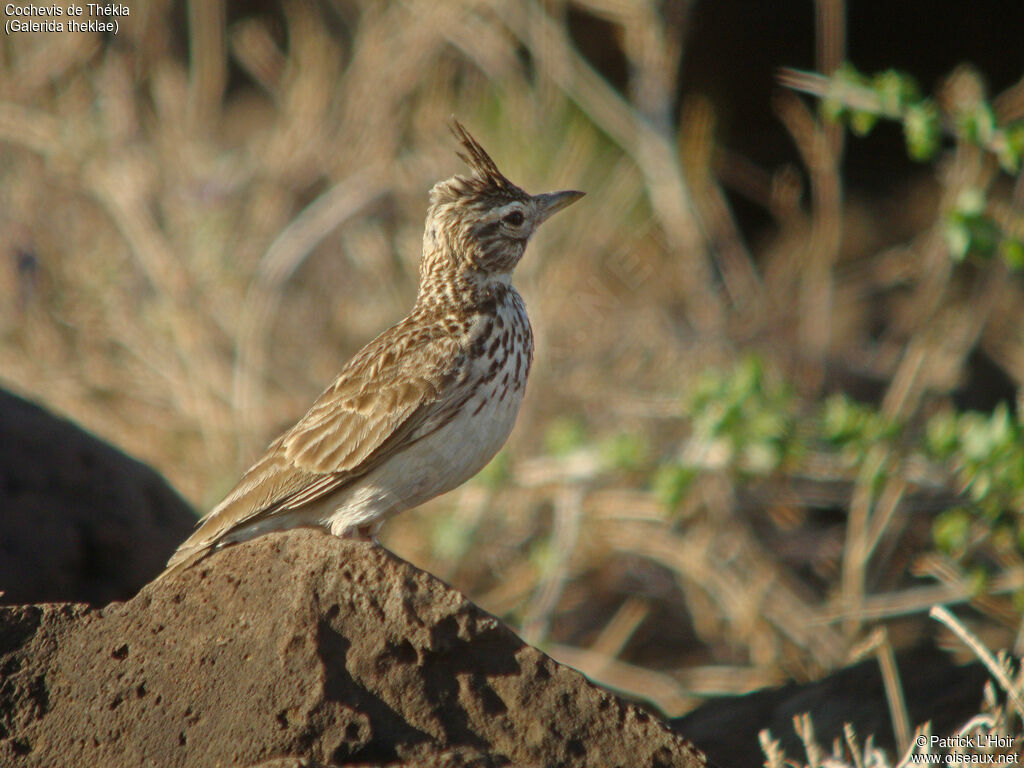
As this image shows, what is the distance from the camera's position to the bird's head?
5113mm

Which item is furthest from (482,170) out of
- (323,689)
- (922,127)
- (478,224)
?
(323,689)

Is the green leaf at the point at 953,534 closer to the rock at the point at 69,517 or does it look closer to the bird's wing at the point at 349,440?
the bird's wing at the point at 349,440

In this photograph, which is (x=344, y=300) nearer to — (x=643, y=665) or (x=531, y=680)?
(x=643, y=665)

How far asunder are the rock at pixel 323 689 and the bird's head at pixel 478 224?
1.82m

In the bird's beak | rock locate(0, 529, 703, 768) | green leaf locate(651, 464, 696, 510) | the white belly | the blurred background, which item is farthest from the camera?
the blurred background

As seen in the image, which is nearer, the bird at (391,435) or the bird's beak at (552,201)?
the bird at (391,435)

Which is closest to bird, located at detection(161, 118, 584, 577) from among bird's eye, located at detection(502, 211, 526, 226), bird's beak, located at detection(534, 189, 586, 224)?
bird's eye, located at detection(502, 211, 526, 226)

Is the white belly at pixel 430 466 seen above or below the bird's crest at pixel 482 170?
below

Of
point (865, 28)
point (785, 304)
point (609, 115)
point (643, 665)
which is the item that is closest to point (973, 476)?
point (643, 665)

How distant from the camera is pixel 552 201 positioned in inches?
208

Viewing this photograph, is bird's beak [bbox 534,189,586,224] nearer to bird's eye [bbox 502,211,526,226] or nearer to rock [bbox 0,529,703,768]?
bird's eye [bbox 502,211,526,226]

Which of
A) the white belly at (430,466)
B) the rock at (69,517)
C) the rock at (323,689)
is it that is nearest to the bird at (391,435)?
the white belly at (430,466)

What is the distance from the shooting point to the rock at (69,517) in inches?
203

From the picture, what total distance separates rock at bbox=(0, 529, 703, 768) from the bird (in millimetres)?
742
